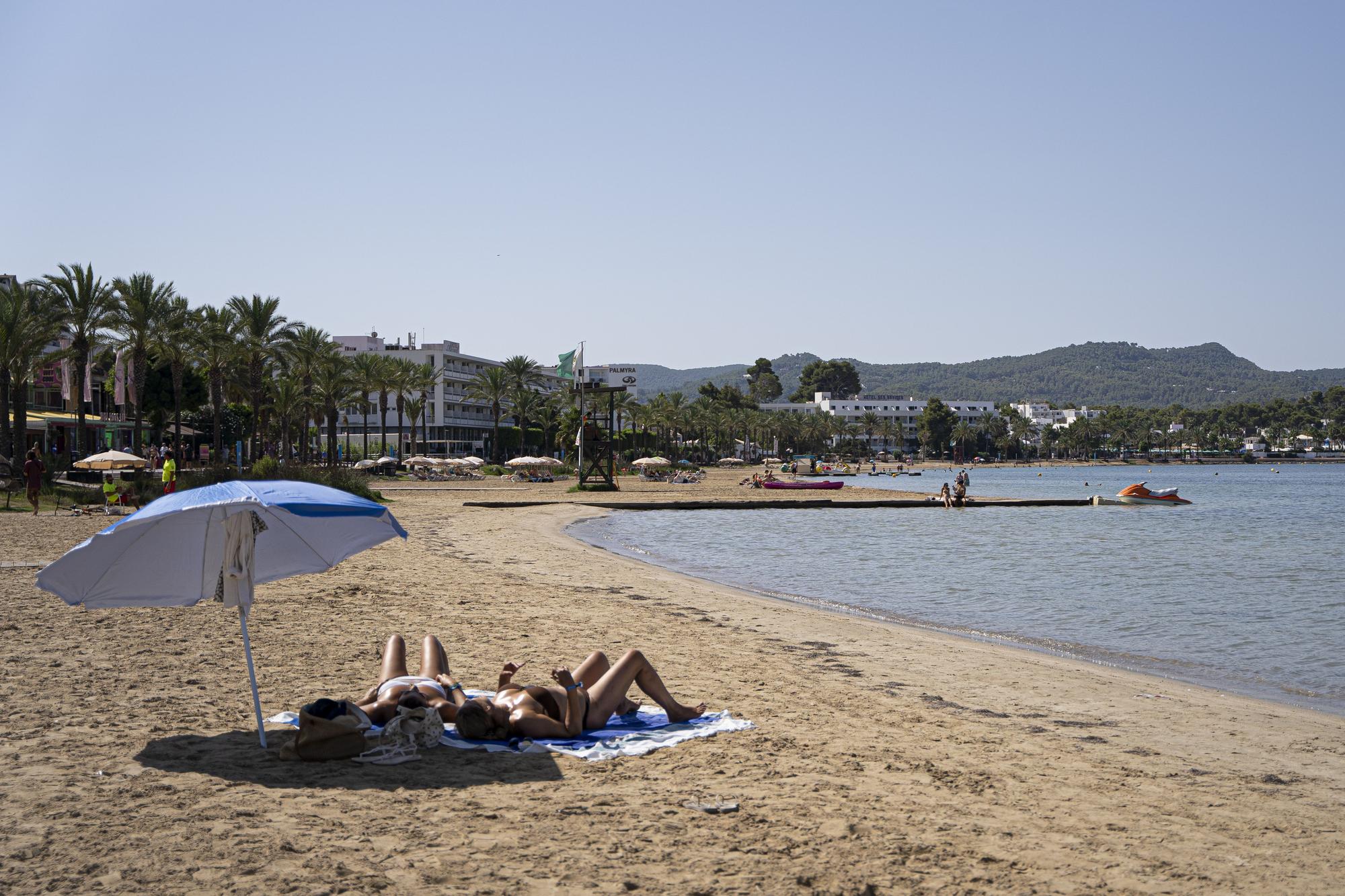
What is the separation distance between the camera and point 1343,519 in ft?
166

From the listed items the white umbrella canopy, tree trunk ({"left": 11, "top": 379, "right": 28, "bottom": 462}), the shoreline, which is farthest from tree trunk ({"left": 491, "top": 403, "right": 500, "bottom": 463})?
the shoreline

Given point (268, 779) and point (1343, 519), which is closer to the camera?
point (268, 779)

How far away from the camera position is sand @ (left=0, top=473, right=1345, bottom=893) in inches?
194

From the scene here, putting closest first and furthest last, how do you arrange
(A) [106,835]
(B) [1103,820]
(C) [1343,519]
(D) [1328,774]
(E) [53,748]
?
(A) [106,835]
(B) [1103,820]
(E) [53,748]
(D) [1328,774]
(C) [1343,519]

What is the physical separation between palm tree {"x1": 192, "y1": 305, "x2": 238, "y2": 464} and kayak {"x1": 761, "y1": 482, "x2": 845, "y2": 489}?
110 feet

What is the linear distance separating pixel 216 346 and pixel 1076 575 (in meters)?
44.7

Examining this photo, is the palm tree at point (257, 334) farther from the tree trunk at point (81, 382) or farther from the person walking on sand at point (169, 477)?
the person walking on sand at point (169, 477)

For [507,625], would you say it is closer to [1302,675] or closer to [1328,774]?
[1328,774]

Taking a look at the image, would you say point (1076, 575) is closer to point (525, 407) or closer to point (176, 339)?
point (176, 339)

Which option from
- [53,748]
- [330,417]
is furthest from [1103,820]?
[330,417]

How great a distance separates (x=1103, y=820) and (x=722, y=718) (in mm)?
2825

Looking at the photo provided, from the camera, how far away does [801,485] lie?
230ft

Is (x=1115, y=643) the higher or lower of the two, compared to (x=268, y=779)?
lower

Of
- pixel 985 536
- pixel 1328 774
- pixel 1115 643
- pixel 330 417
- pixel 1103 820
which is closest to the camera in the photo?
pixel 1103 820
